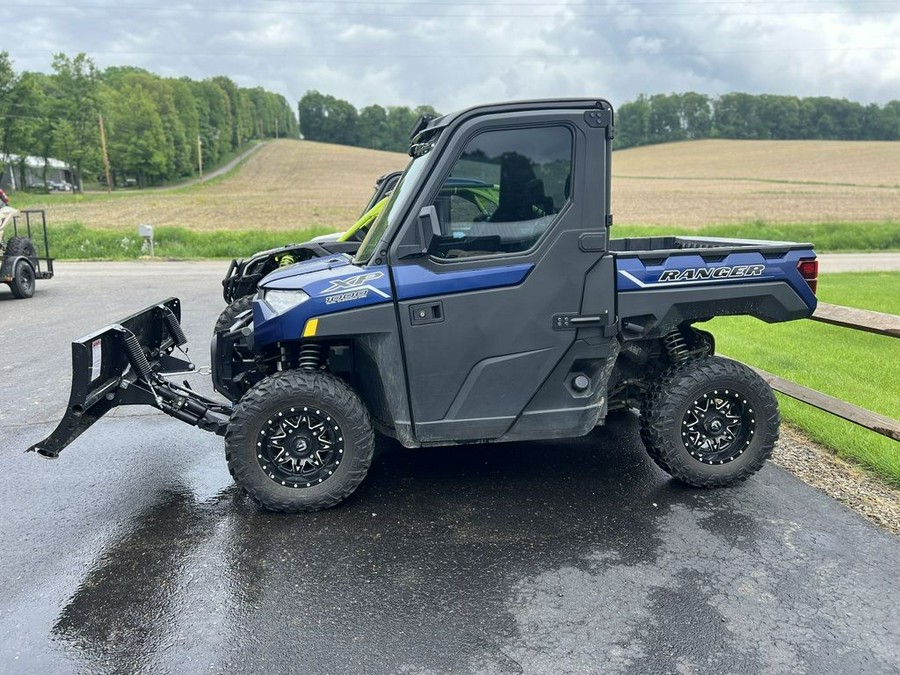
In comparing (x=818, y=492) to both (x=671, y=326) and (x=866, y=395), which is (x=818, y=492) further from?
(x=866, y=395)

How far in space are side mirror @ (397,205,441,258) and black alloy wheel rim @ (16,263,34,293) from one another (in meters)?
11.4

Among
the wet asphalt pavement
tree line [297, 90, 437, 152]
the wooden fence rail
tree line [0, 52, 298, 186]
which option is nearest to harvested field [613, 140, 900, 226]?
the wooden fence rail

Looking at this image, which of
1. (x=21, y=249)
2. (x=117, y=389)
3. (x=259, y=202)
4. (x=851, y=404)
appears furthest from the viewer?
(x=259, y=202)

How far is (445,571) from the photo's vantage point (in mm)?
3453

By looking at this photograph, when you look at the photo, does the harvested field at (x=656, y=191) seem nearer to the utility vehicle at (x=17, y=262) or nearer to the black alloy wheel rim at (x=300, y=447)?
the utility vehicle at (x=17, y=262)

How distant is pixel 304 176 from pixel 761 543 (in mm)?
73410

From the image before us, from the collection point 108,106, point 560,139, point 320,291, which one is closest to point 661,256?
point 560,139

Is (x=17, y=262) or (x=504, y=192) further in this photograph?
(x=17, y=262)

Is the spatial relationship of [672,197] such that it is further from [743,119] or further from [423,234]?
[743,119]

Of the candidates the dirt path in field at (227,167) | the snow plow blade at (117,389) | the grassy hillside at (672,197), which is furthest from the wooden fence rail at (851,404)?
the dirt path in field at (227,167)

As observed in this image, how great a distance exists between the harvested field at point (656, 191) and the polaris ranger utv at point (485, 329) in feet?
89.8

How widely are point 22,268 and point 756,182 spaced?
191 ft

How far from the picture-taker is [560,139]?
3.94m

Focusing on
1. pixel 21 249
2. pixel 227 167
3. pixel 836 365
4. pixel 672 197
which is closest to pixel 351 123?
pixel 227 167
